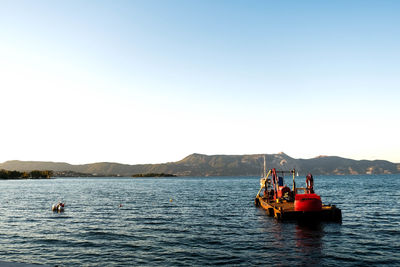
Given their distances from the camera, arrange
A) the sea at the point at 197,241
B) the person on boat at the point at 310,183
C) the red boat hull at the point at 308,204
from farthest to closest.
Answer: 1. the person on boat at the point at 310,183
2. the red boat hull at the point at 308,204
3. the sea at the point at 197,241

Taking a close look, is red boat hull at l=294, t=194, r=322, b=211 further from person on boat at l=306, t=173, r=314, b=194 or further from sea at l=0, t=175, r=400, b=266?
person on boat at l=306, t=173, r=314, b=194

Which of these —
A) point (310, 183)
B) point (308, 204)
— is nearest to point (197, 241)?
point (308, 204)

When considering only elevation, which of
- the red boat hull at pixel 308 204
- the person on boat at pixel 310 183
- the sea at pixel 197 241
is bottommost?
the sea at pixel 197 241

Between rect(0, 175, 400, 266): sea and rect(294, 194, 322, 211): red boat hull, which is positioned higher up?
rect(294, 194, 322, 211): red boat hull

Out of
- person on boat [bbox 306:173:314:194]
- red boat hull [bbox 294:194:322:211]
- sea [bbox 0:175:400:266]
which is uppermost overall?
person on boat [bbox 306:173:314:194]

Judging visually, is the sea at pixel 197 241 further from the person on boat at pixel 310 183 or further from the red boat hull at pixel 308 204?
the person on boat at pixel 310 183


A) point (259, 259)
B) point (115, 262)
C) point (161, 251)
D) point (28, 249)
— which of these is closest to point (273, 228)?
point (259, 259)

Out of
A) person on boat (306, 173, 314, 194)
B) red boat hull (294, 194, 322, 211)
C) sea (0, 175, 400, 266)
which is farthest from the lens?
person on boat (306, 173, 314, 194)

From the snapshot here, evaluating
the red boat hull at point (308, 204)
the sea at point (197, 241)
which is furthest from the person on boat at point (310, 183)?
the red boat hull at point (308, 204)

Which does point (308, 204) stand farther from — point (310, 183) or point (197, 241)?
point (197, 241)

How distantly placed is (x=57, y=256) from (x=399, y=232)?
3720 cm

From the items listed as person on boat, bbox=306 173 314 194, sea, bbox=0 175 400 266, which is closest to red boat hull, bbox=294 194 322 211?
sea, bbox=0 175 400 266

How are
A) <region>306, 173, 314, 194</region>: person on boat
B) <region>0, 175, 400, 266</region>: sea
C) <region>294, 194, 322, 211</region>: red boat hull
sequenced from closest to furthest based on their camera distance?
<region>0, 175, 400, 266</region>: sea < <region>294, 194, 322, 211</region>: red boat hull < <region>306, 173, 314, 194</region>: person on boat

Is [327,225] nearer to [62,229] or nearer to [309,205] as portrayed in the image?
[309,205]
